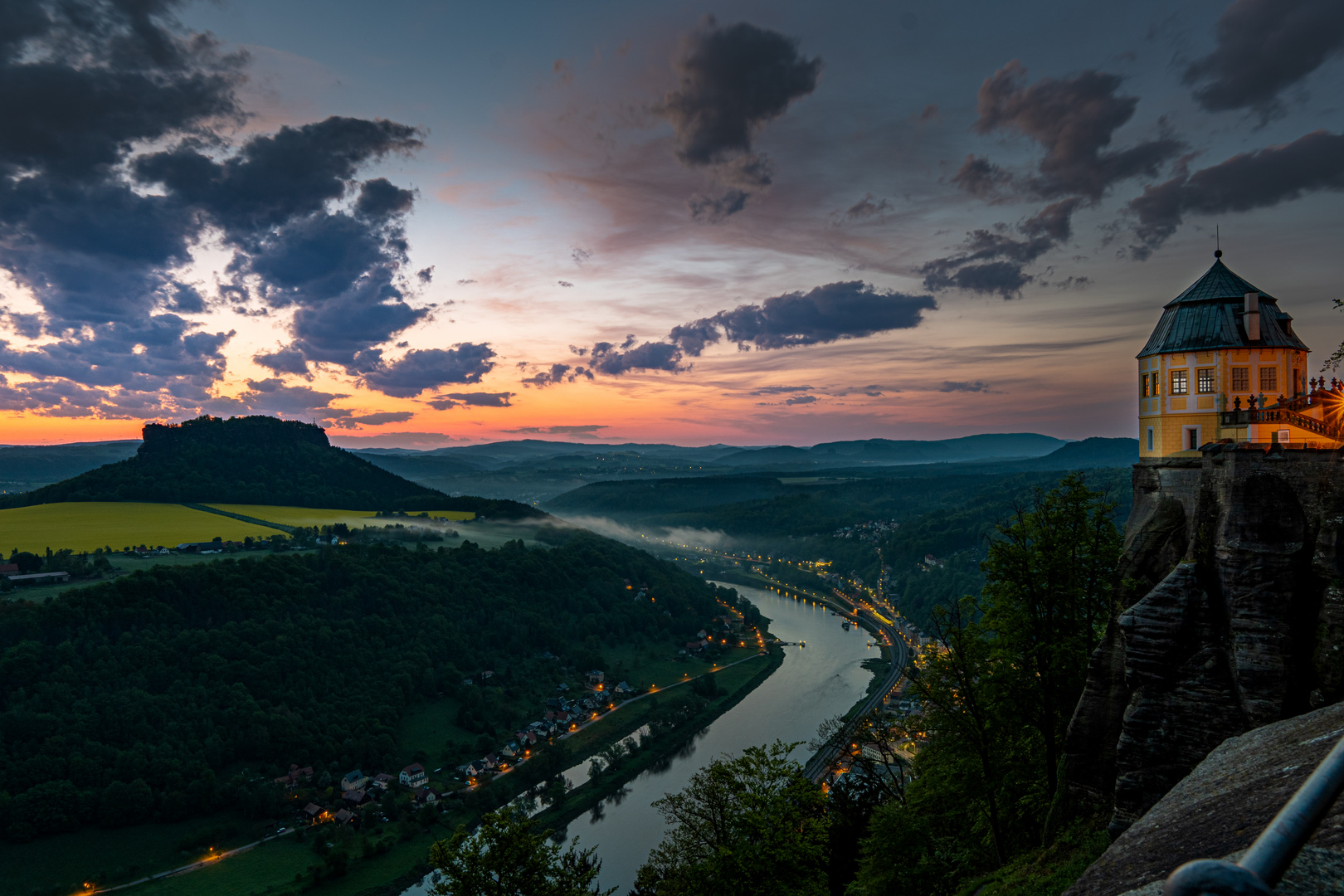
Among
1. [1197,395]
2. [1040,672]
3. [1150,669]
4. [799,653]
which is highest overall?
[1197,395]

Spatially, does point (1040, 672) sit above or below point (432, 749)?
above

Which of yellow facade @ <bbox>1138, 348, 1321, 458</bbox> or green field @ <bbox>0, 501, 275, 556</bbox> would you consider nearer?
yellow facade @ <bbox>1138, 348, 1321, 458</bbox>

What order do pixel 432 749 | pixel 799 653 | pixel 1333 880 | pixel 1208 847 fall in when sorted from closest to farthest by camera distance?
pixel 1333 880, pixel 1208 847, pixel 432 749, pixel 799 653

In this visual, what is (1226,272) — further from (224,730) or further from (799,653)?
(799,653)

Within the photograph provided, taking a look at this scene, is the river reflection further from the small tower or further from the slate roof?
the slate roof

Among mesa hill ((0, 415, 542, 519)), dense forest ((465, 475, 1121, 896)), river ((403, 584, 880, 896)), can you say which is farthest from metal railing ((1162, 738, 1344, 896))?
mesa hill ((0, 415, 542, 519))

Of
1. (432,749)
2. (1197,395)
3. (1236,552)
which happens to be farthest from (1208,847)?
(432,749)
